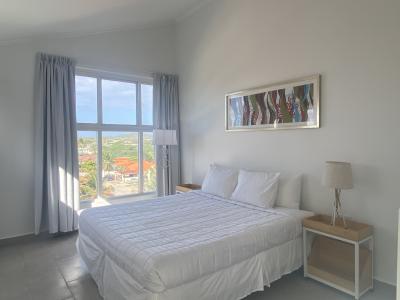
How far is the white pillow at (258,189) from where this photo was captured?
2959 mm

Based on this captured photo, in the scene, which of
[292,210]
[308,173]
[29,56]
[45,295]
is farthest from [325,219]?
[29,56]

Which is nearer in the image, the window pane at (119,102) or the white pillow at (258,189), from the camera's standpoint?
the white pillow at (258,189)

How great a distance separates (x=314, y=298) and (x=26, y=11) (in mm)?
3902

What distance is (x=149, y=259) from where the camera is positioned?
1776 millimetres

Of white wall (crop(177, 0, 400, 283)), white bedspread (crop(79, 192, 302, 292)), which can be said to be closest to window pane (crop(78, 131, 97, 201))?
white bedspread (crop(79, 192, 302, 292))

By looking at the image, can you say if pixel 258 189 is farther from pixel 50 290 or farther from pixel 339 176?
pixel 50 290

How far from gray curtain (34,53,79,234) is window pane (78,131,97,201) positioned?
0.28 metres

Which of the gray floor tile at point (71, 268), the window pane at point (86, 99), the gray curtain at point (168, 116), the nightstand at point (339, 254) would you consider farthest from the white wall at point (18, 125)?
the nightstand at point (339, 254)

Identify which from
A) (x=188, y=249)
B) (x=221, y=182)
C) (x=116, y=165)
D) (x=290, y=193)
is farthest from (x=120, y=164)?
(x=188, y=249)

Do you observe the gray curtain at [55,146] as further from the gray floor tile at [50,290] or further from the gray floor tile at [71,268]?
the gray floor tile at [50,290]

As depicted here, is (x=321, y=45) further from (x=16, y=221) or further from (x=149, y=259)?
(x=16, y=221)

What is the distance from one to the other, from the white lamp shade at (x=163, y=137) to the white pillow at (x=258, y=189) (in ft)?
4.95

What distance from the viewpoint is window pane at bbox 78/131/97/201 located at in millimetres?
4176

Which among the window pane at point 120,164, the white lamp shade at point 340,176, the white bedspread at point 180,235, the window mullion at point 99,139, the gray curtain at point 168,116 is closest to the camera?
the white bedspread at point 180,235
